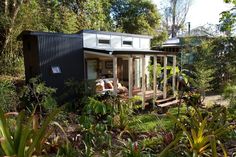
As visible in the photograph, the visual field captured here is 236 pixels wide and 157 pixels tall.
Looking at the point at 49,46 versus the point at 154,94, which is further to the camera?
the point at 154,94

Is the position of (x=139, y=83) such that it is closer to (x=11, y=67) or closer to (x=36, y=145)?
(x=11, y=67)

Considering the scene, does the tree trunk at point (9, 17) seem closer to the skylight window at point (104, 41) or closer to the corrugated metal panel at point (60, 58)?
the corrugated metal panel at point (60, 58)

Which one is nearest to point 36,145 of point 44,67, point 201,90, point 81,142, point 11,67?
point 81,142

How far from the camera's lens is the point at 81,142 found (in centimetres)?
460

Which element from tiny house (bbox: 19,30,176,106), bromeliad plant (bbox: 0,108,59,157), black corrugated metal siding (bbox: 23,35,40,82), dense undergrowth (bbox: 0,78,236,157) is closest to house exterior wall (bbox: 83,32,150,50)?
tiny house (bbox: 19,30,176,106)

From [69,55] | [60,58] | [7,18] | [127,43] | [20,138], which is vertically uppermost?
[7,18]

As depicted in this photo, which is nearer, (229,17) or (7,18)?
(229,17)

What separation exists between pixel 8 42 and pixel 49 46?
4858mm

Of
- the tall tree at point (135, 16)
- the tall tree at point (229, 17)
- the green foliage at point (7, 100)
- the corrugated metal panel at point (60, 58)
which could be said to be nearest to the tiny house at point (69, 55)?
the corrugated metal panel at point (60, 58)

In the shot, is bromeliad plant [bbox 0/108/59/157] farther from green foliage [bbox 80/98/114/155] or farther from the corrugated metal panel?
the corrugated metal panel

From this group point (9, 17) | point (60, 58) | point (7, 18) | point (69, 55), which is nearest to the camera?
point (60, 58)

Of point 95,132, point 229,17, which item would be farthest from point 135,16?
point 95,132

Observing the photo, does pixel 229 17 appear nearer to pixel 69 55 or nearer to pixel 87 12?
pixel 69 55

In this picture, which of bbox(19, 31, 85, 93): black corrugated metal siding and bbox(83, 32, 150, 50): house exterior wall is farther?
bbox(83, 32, 150, 50): house exterior wall
